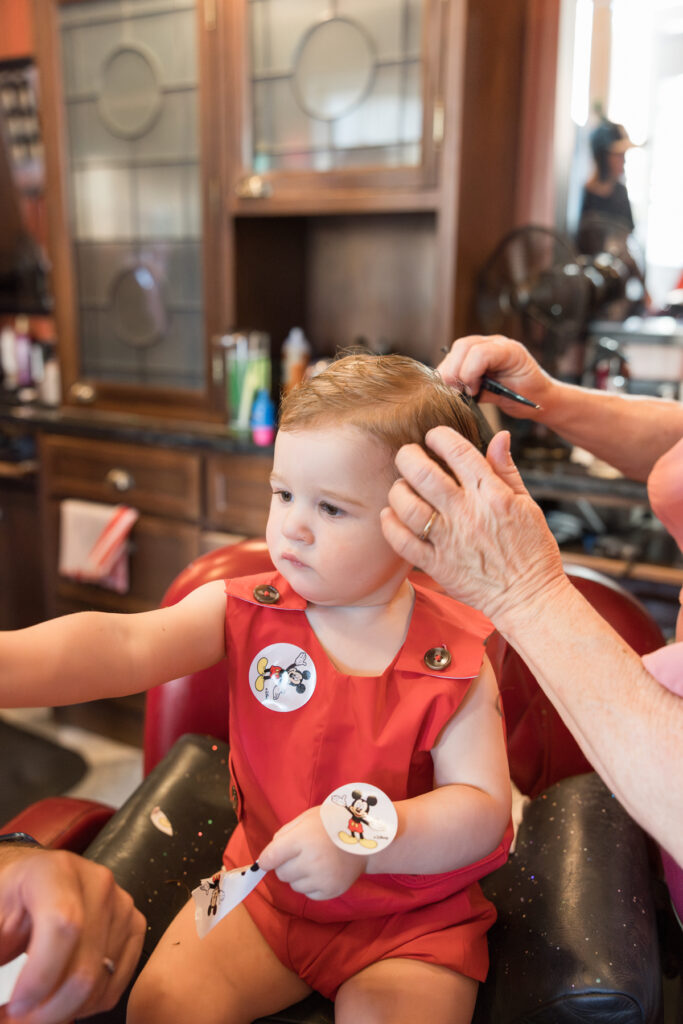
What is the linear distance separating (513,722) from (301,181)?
1787mm

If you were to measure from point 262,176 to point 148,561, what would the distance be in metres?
1.28

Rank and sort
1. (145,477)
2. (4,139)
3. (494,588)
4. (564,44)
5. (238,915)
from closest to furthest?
1. (494,588)
2. (238,915)
3. (564,44)
4. (145,477)
5. (4,139)

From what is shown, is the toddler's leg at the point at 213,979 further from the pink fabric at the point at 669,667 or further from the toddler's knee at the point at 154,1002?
the pink fabric at the point at 669,667

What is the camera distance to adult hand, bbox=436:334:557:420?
1172 millimetres

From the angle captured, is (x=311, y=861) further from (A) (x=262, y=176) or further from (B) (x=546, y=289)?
(A) (x=262, y=176)

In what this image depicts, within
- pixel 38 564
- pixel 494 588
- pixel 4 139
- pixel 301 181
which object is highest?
pixel 4 139

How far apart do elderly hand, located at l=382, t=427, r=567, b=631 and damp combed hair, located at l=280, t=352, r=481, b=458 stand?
0.19 ft

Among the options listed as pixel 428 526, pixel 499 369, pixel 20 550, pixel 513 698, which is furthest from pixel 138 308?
pixel 428 526

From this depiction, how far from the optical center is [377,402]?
2.91ft

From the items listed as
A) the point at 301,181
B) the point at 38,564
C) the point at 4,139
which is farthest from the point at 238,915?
the point at 4,139

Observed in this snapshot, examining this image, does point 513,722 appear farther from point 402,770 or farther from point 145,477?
point 145,477

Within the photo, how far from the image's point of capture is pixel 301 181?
2475 millimetres

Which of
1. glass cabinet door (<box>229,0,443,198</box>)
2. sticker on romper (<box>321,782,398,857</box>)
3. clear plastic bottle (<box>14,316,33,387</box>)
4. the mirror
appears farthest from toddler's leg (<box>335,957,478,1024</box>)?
clear plastic bottle (<box>14,316,33,387</box>)

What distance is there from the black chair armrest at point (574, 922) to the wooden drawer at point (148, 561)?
1705 mm
